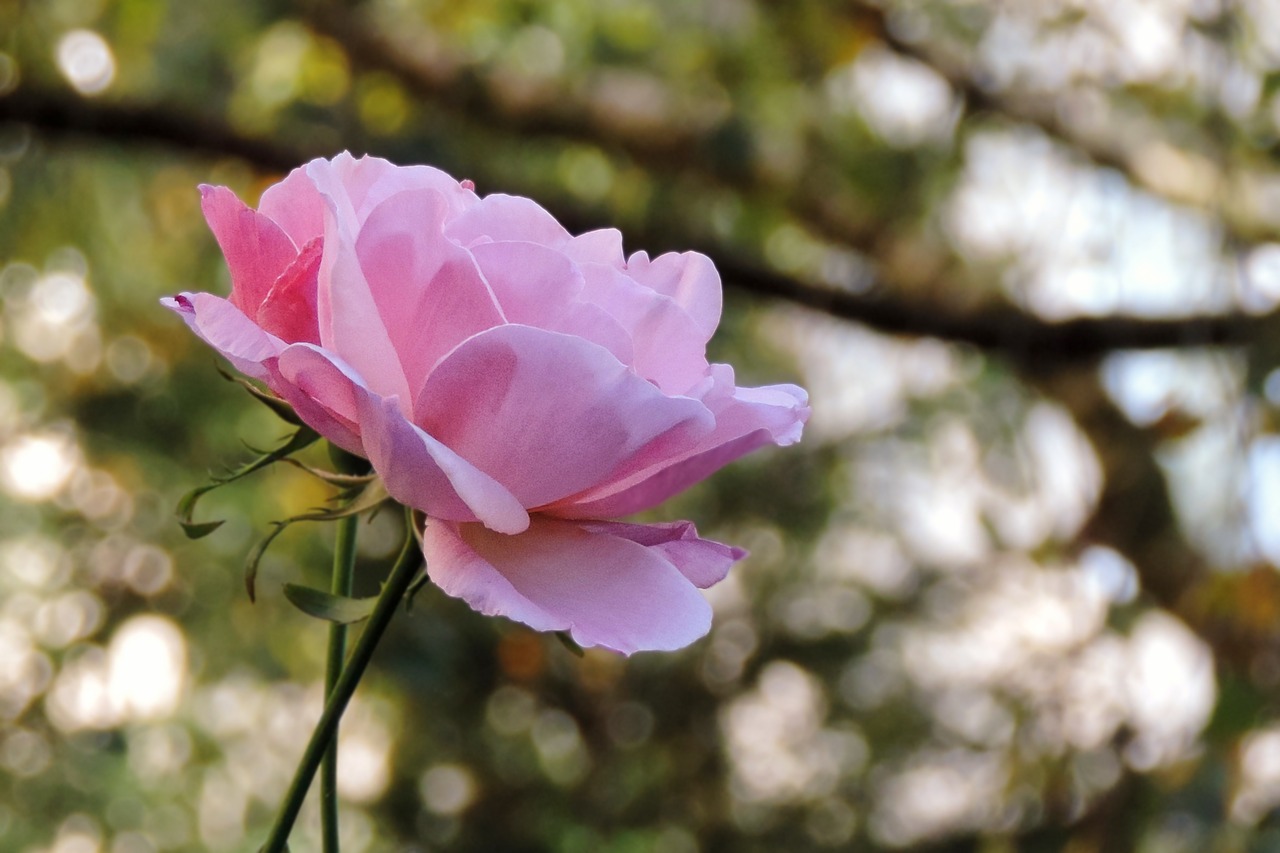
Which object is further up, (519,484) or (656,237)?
(519,484)

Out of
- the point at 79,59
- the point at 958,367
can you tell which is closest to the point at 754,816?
the point at 958,367

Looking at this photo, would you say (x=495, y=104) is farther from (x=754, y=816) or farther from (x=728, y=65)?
(x=754, y=816)

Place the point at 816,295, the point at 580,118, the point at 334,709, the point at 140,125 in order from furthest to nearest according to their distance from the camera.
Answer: the point at 580,118 < the point at 816,295 < the point at 140,125 < the point at 334,709

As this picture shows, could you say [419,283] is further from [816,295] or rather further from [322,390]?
[816,295]

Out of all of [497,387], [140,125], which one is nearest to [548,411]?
[497,387]

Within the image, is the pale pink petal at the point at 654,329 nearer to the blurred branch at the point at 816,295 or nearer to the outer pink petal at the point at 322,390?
the outer pink petal at the point at 322,390

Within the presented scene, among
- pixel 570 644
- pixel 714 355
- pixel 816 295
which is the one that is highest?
pixel 570 644

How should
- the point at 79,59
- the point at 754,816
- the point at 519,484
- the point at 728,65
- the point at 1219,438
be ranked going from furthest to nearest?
the point at 754,816 → the point at 728,65 → the point at 79,59 → the point at 1219,438 → the point at 519,484
